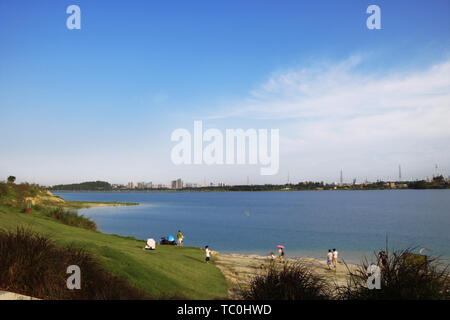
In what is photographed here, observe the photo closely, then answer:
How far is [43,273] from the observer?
33.1 ft

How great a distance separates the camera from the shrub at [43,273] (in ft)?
31.0

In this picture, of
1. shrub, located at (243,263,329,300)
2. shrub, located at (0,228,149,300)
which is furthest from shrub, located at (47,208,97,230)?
shrub, located at (243,263,329,300)

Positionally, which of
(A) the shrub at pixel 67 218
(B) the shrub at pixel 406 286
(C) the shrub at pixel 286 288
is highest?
(B) the shrub at pixel 406 286

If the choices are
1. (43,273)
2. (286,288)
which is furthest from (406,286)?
(43,273)

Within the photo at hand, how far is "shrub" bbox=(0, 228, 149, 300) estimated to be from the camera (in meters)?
9.45

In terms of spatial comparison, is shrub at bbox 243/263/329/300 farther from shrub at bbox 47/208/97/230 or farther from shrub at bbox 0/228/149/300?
shrub at bbox 47/208/97/230

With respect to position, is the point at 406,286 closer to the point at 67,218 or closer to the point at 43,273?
the point at 43,273

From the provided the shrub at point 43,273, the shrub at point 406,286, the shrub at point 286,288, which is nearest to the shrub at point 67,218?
the shrub at point 43,273

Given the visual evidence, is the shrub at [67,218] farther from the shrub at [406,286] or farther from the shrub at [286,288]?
the shrub at [406,286]
